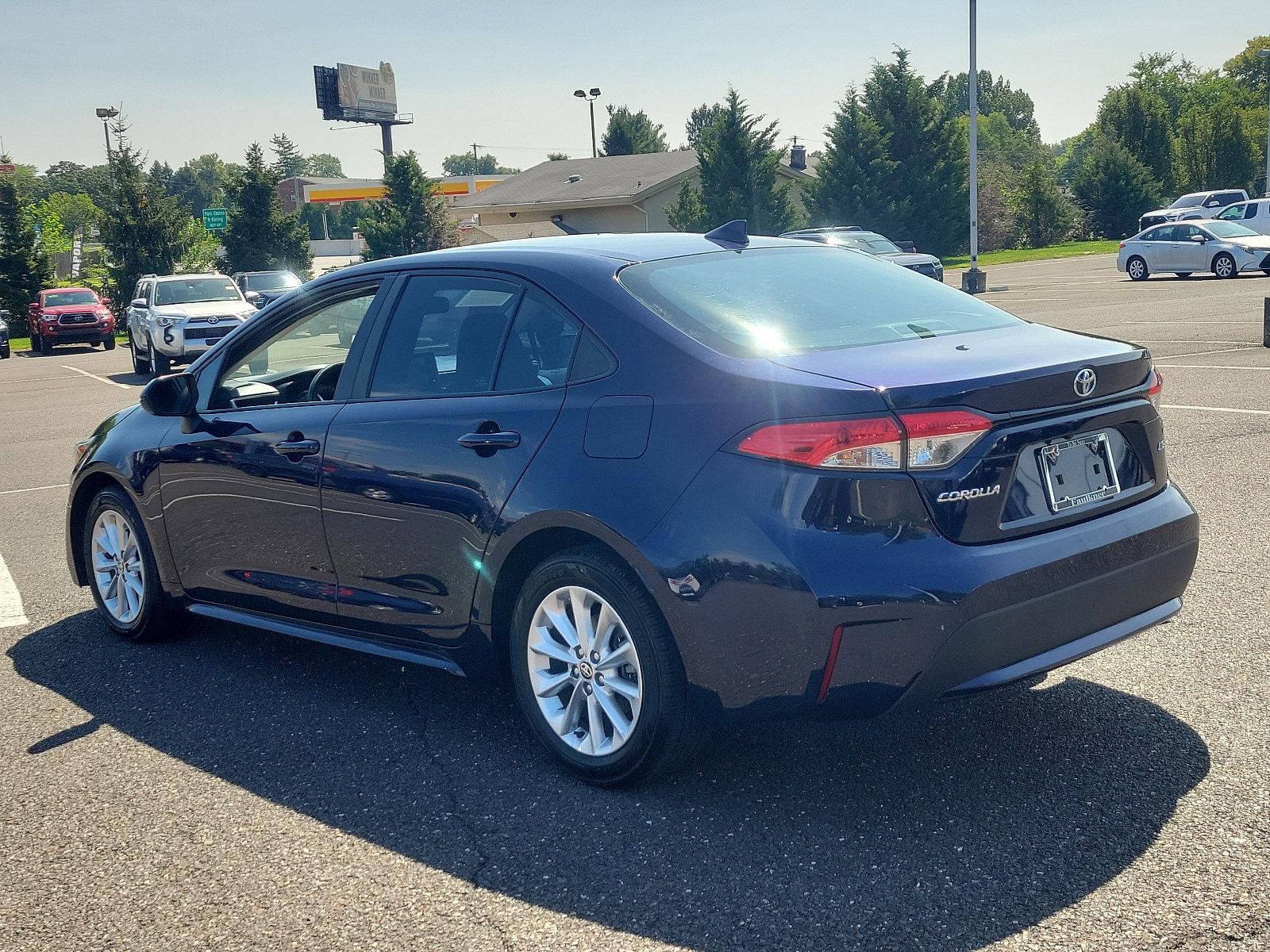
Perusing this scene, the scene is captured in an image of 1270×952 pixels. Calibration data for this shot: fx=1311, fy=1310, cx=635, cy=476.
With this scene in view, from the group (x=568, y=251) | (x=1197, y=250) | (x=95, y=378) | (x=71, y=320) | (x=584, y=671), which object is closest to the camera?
(x=584, y=671)

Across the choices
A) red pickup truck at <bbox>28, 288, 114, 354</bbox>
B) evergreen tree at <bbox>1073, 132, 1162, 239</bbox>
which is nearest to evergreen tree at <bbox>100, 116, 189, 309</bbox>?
red pickup truck at <bbox>28, 288, 114, 354</bbox>

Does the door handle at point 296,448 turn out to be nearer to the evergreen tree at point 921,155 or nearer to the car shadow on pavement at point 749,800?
the car shadow on pavement at point 749,800

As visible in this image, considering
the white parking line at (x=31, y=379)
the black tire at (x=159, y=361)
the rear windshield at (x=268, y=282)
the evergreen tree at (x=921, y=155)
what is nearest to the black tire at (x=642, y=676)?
the black tire at (x=159, y=361)

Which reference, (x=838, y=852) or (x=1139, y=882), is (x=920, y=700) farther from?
(x=1139, y=882)

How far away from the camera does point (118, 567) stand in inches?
236

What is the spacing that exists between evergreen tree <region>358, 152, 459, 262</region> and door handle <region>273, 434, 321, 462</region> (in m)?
46.4

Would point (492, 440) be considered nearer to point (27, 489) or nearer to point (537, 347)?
point (537, 347)

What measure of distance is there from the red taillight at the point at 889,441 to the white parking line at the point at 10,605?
182 inches

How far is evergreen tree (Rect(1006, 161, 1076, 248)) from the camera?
6156 cm

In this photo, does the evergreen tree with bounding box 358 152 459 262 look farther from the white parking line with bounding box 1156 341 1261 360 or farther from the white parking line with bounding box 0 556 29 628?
the white parking line with bounding box 0 556 29 628

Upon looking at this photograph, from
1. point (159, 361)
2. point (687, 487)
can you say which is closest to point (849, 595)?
point (687, 487)

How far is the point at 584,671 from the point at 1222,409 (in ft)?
27.6

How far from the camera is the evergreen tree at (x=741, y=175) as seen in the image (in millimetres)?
48000

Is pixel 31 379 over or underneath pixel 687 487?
underneath
